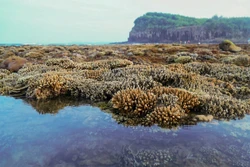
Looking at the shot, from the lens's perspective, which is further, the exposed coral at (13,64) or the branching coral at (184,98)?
the exposed coral at (13,64)

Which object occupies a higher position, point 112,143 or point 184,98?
point 184,98

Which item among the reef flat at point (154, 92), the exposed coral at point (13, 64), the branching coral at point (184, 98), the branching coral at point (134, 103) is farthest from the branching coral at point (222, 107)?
the exposed coral at point (13, 64)

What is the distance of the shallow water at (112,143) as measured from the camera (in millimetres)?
3705

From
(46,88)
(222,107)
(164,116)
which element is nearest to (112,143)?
(164,116)

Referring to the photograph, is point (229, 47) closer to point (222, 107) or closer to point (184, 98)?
point (222, 107)

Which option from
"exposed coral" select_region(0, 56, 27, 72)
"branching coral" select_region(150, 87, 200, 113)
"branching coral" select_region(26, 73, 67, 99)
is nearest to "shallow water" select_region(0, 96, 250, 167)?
"branching coral" select_region(150, 87, 200, 113)

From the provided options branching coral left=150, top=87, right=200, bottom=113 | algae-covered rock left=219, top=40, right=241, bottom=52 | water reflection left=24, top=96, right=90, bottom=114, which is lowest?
water reflection left=24, top=96, right=90, bottom=114

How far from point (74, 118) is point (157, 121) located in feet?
7.25

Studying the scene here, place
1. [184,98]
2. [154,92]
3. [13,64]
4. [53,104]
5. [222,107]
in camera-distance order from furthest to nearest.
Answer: [13,64]
[53,104]
[154,92]
[184,98]
[222,107]

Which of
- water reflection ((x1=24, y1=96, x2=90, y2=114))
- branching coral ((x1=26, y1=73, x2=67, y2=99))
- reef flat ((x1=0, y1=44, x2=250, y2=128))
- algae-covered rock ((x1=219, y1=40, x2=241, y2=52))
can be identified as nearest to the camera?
reef flat ((x1=0, y1=44, x2=250, y2=128))

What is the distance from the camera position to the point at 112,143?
14.2 feet

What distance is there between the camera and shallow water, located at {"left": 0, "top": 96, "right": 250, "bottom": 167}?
371 centimetres

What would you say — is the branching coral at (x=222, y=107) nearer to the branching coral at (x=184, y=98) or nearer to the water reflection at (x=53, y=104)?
the branching coral at (x=184, y=98)

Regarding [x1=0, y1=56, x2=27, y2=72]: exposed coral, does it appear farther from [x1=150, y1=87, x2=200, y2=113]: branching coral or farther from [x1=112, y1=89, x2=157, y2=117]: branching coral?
[x1=150, y1=87, x2=200, y2=113]: branching coral
